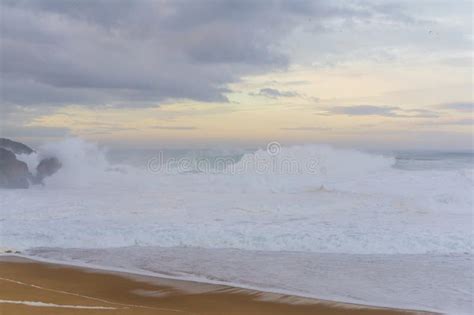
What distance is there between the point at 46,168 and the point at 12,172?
2459mm

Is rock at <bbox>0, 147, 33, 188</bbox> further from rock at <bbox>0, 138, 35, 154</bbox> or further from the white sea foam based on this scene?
rock at <bbox>0, 138, 35, 154</bbox>

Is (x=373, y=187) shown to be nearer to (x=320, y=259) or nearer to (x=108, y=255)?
(x=320, y=259)

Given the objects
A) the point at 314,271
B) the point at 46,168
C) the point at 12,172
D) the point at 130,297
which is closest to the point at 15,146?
the point at 46,168

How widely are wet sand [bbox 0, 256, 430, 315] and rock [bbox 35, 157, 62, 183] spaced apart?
13.4 meters

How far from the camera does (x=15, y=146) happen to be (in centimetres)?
2236

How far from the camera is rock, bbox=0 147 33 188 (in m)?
17.7

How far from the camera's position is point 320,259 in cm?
785

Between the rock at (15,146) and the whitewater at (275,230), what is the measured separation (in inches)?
115

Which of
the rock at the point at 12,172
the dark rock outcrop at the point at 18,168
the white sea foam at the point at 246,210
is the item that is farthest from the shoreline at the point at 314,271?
the dark rock outcrop at the point at 18,168

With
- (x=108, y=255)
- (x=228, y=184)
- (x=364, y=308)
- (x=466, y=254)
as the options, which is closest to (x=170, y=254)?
(x=108, y=255)

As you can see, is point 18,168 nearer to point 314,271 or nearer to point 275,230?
point 275,230

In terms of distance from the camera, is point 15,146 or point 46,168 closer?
point 46,168

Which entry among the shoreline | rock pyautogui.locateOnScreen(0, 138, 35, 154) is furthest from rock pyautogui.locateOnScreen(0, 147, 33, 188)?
the shoreline

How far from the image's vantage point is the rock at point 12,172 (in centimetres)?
1766
